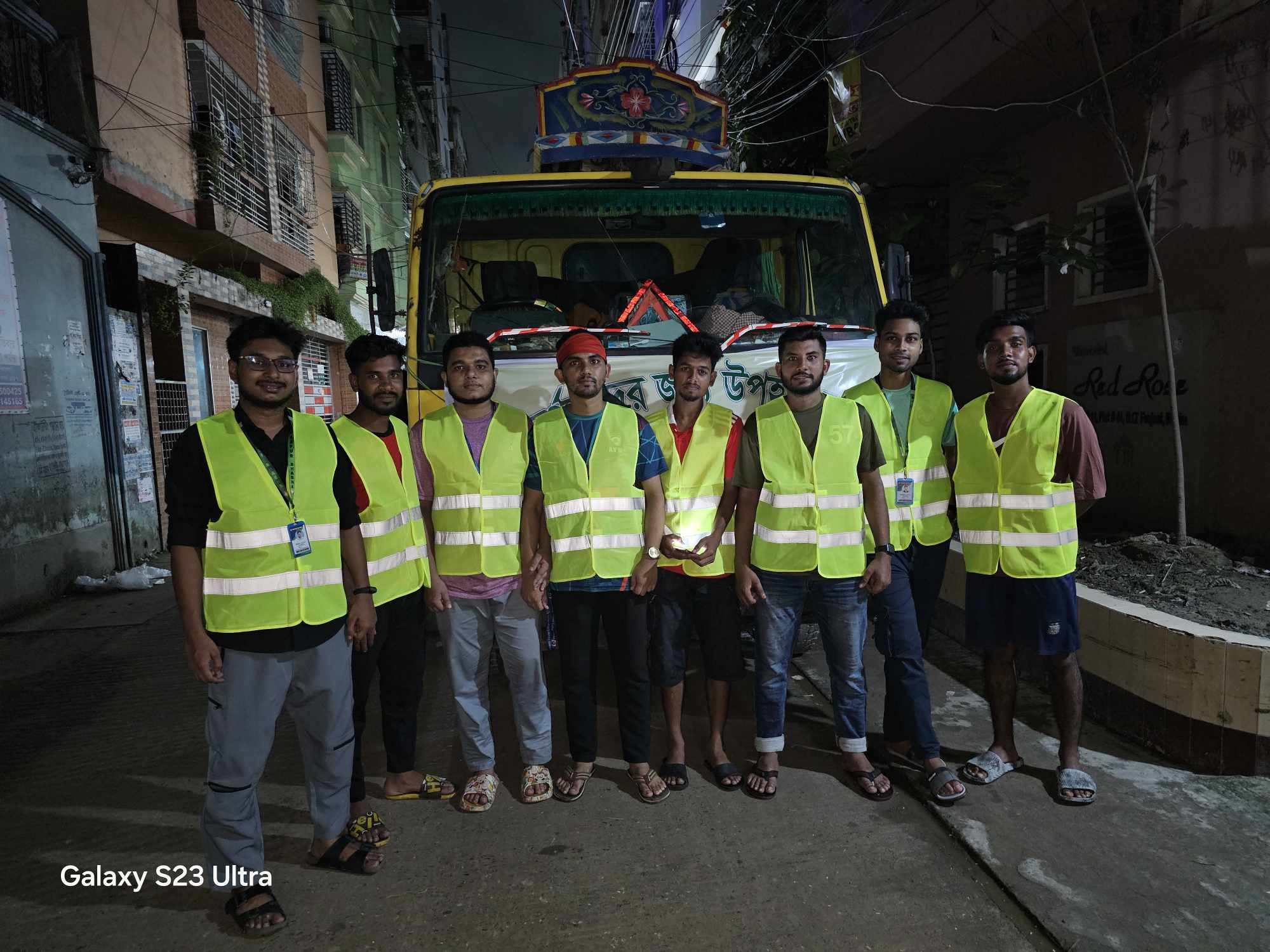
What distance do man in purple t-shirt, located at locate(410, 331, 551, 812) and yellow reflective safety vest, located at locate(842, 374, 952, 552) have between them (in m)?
1.44

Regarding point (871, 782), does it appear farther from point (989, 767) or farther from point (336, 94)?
point (336, 94)

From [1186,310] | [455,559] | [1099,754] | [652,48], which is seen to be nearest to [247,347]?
[455,559]

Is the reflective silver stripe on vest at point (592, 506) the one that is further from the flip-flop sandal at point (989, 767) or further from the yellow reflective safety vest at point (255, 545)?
the flip-flop sandal at point (989, 767)

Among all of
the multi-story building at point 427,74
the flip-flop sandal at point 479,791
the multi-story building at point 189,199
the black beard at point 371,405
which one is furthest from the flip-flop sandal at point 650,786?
the multi-story building at point 427,74

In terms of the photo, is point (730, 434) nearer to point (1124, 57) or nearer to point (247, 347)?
point (247, 347)

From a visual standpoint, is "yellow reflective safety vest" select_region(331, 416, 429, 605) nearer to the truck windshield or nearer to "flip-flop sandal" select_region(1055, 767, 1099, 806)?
the truck windshield

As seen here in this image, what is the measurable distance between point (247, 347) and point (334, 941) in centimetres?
180

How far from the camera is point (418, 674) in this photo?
308 centimetres

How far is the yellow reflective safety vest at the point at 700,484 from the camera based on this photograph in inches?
124

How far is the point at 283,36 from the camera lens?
15508mm

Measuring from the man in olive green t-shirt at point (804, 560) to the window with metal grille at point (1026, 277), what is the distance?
601 centimetres

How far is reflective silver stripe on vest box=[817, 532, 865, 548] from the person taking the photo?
9.80ft

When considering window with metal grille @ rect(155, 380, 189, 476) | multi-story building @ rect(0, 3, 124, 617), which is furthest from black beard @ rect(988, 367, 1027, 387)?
window with metal grille @ rect(155, 380, 189, 476)

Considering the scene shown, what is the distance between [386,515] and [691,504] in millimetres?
1193
